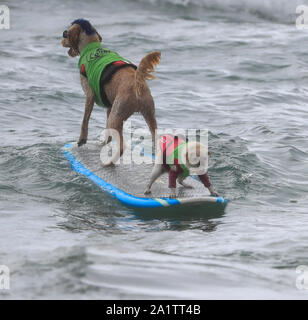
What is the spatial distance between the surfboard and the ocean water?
12cm

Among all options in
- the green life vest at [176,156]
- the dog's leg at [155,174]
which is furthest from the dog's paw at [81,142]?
the green life vest at [176,156]

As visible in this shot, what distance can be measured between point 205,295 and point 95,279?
2.37ft

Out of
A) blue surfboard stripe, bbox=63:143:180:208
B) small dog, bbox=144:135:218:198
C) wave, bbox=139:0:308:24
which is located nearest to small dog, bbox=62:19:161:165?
blue surfboard stripe, bbox=63:143:180:208

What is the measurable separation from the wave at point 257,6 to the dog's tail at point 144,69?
13310 millimetres

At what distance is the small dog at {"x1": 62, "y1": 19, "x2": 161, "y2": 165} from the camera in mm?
6670

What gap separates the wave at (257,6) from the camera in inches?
755

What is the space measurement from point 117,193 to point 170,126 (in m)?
4.03

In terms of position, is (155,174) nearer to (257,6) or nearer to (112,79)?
(112,79)

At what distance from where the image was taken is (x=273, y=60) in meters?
14.7

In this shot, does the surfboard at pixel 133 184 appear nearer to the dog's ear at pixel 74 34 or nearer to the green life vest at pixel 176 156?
the green life vest at pixel 176 156

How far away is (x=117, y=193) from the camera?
21.4 ft

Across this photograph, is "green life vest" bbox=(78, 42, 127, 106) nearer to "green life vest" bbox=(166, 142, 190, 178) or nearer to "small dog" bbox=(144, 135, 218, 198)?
"small dog" bbox=(144, 135, 218, 198)

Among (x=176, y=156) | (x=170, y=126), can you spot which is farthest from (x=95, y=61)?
(x=170, y=126)
